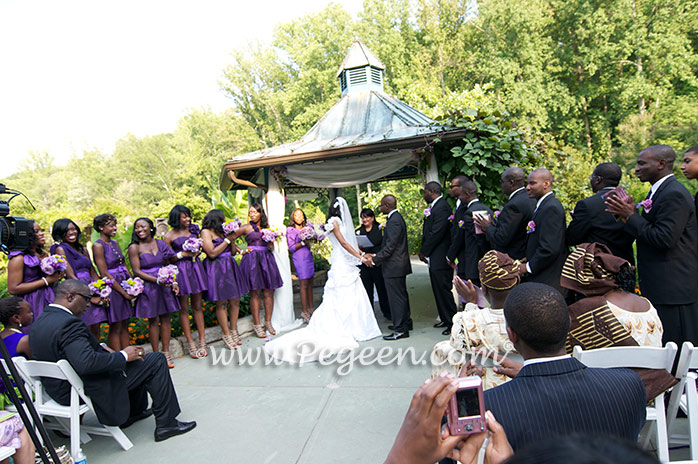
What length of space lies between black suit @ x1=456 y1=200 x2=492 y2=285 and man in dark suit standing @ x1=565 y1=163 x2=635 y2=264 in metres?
1.37

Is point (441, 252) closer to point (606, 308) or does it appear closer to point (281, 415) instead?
point (281, 415)

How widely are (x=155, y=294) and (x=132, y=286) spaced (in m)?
0.39

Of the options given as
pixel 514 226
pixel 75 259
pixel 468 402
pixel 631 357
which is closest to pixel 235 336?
pixel 75 259

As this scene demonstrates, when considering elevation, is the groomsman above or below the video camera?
below

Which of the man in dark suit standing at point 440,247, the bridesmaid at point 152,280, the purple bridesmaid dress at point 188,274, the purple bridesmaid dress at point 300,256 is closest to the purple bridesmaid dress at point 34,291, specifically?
the bridesmaid at point 152,280

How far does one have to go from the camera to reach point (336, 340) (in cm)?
659

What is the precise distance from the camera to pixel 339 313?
698 centimetres

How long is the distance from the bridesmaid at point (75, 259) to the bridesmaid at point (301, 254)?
3411mm

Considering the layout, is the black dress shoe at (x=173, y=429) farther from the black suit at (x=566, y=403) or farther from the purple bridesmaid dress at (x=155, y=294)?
the black suit at (x=566, y=403)

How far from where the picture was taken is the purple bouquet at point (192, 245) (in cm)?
633

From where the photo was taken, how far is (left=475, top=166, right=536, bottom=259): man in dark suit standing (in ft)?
16.8

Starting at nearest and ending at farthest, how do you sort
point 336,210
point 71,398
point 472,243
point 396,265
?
point 71,398, point 472,243, point 396,265, point 336,210

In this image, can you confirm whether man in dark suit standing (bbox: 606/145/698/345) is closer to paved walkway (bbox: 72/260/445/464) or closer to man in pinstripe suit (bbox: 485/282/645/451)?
man in pinstripe suit (bbox: 485/282/645/451)

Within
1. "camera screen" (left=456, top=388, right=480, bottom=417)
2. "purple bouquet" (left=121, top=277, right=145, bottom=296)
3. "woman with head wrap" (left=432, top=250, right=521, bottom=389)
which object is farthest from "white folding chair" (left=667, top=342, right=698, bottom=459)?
"purple bouquet" (left=121, top=277, right=145, bottom=296)
